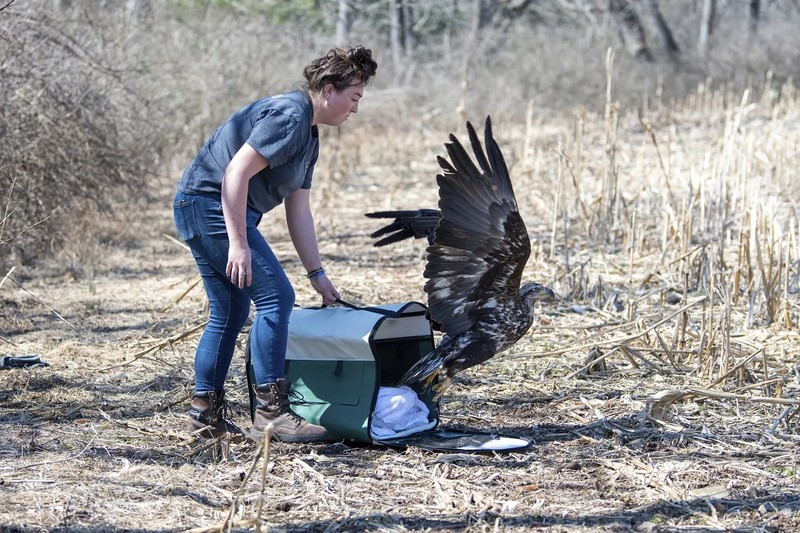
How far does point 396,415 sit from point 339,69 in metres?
1.62

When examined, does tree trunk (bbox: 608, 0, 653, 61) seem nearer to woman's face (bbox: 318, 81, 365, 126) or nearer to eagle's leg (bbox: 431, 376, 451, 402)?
eagle's leg (bbox: 431, 376, 451, 402)

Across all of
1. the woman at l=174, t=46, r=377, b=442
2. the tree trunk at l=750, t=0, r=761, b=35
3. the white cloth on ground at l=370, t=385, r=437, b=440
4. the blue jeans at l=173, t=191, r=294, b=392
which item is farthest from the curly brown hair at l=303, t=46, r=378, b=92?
the tree trunk at l=750, t=0, r=761, b=35

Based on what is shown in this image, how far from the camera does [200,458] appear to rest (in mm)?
4410

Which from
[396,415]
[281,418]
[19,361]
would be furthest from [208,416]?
[19,361]

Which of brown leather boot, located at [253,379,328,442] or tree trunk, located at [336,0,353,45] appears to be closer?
brown leather boot, located at [253,379,328,442]

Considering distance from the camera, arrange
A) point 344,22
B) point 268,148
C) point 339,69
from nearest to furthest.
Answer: point 268,148 < point 339,69 < point 344,22

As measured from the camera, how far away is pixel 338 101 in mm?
4289

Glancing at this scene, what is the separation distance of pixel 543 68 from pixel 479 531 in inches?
811

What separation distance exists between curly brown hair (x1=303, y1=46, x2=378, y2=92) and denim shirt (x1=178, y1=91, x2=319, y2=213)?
99 mm

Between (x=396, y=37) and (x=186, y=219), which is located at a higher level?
(x=396, y=37)

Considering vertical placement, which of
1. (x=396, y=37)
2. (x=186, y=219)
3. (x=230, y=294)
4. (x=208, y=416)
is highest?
(x=396, y=37)

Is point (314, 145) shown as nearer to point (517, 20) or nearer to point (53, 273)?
point (53, 273)

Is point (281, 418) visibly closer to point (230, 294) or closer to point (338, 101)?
point (230, 294)

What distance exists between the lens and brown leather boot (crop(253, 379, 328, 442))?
176 inches
